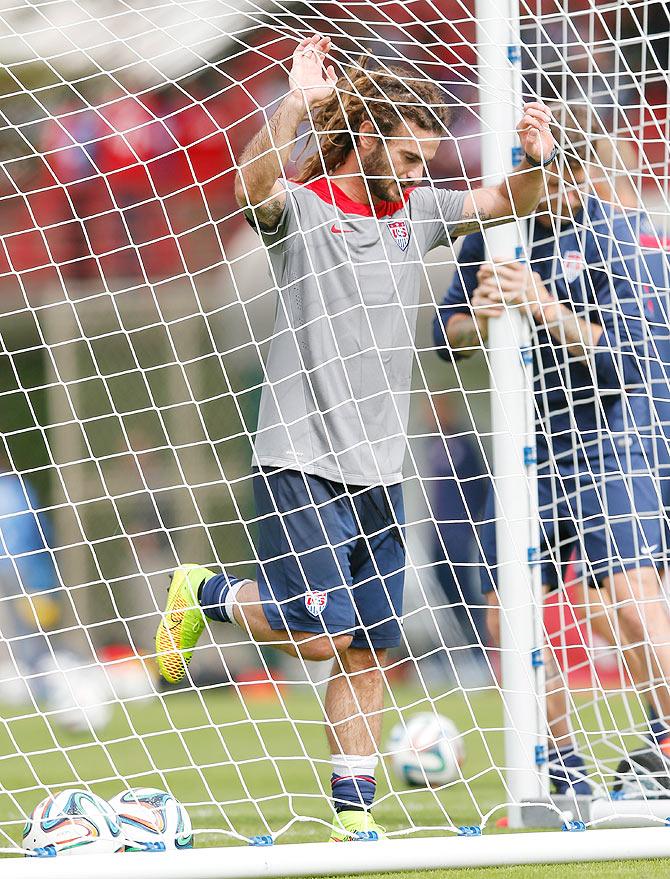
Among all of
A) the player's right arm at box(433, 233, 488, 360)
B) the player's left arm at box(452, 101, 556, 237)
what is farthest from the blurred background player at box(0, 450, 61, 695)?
the player's left arm at box(452, 101, 556, 237)

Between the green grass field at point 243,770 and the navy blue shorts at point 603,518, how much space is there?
543 mm

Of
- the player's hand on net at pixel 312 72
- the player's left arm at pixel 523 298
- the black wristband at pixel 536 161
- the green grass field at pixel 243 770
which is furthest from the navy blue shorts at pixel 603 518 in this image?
the player's hand on net at pixel 312 72

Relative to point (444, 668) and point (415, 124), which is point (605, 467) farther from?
point (444, 668)

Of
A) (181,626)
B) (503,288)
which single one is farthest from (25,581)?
(503,288)

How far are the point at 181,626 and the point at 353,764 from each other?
0.66 meters

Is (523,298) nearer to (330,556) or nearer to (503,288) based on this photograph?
(503,288)

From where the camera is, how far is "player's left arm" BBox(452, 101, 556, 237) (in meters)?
3.17

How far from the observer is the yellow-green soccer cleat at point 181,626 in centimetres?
340

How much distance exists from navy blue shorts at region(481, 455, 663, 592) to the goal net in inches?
0.6

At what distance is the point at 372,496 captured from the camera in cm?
312

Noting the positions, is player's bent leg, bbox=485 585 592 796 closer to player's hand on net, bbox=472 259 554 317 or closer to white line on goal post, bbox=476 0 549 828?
white line on goal post, bbox=476 0 549 828

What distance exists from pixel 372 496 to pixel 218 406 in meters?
4.67

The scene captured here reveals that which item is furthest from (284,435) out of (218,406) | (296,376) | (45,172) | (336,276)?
(45,172)

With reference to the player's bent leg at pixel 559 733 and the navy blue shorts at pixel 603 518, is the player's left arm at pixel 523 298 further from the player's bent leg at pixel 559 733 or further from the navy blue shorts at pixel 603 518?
the player's bent leg at pixel 559 733
